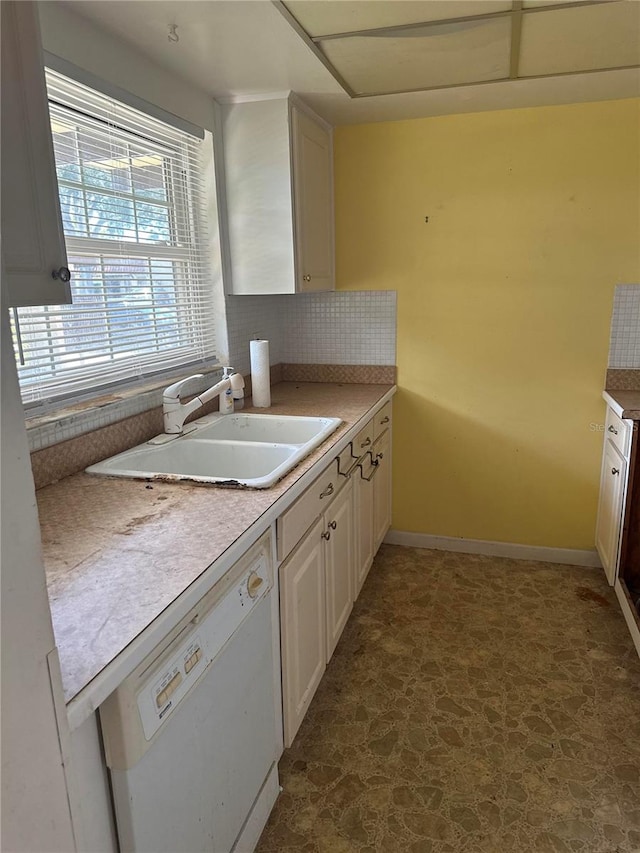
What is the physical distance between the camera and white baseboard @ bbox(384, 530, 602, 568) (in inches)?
123

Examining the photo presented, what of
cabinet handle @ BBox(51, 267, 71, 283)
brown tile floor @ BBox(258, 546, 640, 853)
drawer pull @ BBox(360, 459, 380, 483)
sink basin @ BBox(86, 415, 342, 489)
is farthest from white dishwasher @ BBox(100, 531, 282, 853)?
drawer pull @ BBox(360, 459, 380, 483)

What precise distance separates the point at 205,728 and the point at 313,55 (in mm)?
2071

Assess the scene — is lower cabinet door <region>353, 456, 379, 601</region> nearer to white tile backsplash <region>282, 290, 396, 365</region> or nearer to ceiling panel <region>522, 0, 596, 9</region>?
white tile backsplash <region>282, 290, 396, 365</region>

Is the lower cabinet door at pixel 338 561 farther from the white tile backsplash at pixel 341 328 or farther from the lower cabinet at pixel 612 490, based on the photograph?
the lower cabinet at pixel 612 490

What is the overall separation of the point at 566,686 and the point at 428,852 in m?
0.90

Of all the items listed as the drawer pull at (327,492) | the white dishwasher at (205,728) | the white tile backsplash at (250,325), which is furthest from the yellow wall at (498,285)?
the white dishwasher at (205,728)

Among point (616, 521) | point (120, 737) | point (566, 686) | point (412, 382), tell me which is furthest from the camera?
point (412, 382)

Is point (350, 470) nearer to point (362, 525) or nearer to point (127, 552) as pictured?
point (362, 525)

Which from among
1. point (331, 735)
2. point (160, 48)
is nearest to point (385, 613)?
point (331, 735)

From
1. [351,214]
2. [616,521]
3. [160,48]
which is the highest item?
[160,48]

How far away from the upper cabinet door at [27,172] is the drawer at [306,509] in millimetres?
885

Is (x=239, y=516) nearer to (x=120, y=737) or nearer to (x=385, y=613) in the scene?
(x=120, y=737)

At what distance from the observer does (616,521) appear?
263 cm

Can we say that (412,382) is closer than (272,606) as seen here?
No
